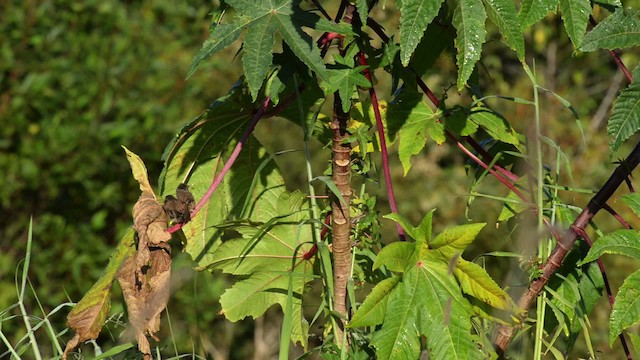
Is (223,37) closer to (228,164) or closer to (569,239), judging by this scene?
(228,164)

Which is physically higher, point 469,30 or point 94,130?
point 469,30

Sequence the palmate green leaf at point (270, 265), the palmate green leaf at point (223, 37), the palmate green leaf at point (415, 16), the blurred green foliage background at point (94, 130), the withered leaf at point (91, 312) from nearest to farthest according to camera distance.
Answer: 1. the palmate green leaf at point (415, 16)
2. the palmate green leaf at point (223, 37)
3. the withered leaf at point (91, 312)
4. the palmate green leaf at point (270, 265)
5. the blurred green foliage background at point (94, 130)

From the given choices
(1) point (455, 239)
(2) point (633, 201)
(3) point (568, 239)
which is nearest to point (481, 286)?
(1) point (455, 239)

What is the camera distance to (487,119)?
72.4 inches

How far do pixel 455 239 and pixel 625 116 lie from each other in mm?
357

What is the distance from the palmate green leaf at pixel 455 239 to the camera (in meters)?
1.54

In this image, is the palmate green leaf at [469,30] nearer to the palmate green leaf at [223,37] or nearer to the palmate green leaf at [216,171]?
the palmate green leaf at [223,37]

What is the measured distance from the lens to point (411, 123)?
6.06ft

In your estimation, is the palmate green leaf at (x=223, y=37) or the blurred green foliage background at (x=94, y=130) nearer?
the palmate green leaf at (x=223, y=37)

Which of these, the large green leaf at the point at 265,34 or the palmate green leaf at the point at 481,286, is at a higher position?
the large green leaf at the point at 265,34

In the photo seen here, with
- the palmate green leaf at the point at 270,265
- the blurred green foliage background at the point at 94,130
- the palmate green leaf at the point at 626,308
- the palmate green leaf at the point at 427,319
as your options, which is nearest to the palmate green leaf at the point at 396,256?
the palmate green leaf at the point at 427,319

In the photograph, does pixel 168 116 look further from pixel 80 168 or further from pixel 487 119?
pixel 487 119

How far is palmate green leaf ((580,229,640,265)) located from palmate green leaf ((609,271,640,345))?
43mm

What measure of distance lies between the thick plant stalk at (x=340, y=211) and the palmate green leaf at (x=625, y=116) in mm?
495
